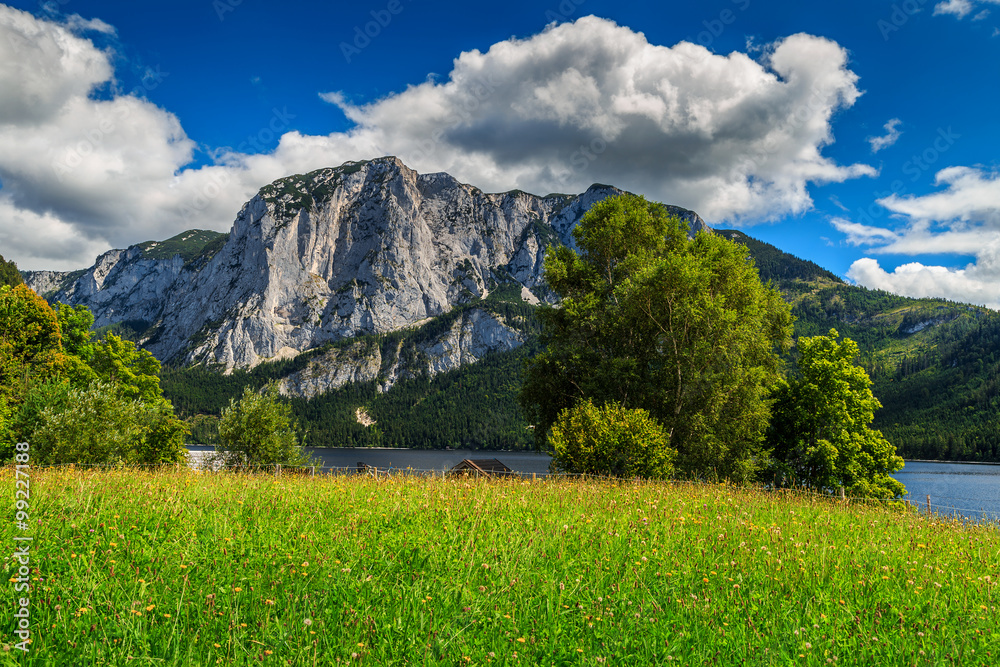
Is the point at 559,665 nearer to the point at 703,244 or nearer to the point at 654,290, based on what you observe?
the point at 654,290

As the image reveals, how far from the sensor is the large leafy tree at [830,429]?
3241 cm

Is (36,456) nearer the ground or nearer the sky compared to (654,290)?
nearer the ground

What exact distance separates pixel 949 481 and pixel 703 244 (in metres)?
105

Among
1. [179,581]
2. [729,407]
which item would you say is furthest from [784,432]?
[179,581]

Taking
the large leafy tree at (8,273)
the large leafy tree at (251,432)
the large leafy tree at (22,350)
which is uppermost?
the large leafy tree at (8,273)

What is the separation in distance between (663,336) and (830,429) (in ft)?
51.9

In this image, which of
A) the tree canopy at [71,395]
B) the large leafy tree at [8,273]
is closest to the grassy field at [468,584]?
the tree canopy at [71,395]

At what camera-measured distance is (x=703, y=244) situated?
27312 mm

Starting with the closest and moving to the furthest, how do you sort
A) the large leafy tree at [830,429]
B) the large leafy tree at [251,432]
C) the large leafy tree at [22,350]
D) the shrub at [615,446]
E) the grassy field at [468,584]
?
the grassy field at [468,584] < the shrub at [615,446] < the large leafy tree at [22,350] < the large leafy tree at [830,429] < the large leafy tree at [251,432]

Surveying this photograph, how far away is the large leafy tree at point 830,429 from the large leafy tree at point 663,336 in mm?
6169

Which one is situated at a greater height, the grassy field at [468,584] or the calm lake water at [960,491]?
the grassy field at [468,584]

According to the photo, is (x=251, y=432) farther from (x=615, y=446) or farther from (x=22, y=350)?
(x=615, y=446)

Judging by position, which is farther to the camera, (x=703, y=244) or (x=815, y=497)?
(x=703, y=244)

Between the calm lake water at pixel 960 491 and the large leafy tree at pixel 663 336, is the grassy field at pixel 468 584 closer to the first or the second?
the large leafy tree at pixel 663 336
